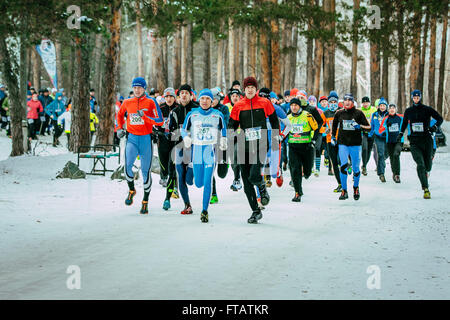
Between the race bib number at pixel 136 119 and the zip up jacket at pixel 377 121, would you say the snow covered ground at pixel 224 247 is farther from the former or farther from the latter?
the zip up jacket at pixel 377 121

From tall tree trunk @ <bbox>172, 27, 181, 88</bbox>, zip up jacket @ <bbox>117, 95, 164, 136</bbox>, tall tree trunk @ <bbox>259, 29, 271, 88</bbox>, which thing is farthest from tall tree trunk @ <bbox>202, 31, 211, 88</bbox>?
zip up jacket @ <bbox>117, 95, 164, 136</bbox>

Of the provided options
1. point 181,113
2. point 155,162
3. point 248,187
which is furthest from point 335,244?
point 155,162

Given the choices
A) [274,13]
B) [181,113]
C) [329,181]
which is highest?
[274,13]

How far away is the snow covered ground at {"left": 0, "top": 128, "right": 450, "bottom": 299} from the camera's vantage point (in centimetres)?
564

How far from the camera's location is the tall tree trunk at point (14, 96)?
59.9 ft

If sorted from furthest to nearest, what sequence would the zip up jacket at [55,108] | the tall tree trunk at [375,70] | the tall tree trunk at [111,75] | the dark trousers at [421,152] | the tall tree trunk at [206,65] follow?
the tall tree trunk at [206,65]
the tall tree trunk at [375,70]
the zip up jacket at [55,108]
the tall tree trunk at [111,75]
the dark trousers at [421,152]

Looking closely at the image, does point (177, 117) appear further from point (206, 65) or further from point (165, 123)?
point (206, 65)

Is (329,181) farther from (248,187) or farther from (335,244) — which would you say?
(335,244)

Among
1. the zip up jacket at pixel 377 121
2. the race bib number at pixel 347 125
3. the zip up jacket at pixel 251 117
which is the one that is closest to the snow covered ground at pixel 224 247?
the zip up jacket at pixel 251 117

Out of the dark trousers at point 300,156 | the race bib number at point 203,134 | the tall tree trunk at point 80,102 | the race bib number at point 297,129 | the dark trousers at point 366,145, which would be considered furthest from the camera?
the tall tree trunk at point 80,102

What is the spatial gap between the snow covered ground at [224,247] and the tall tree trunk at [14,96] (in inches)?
245

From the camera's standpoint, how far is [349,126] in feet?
41.7
